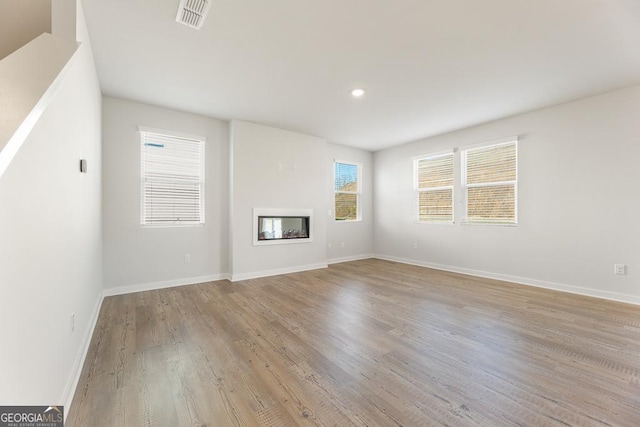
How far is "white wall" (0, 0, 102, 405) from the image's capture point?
0.93 metres

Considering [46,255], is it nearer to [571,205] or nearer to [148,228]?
[148,228]

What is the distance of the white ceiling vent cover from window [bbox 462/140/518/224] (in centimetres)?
468

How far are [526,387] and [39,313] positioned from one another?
275cm

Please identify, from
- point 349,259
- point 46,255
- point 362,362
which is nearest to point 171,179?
point 46,255

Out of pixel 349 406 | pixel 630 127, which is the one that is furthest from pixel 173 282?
pixel 630 127

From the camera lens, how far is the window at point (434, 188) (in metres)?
5.26

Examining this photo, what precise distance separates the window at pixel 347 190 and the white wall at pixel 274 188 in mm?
633

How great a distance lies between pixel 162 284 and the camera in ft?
13.1

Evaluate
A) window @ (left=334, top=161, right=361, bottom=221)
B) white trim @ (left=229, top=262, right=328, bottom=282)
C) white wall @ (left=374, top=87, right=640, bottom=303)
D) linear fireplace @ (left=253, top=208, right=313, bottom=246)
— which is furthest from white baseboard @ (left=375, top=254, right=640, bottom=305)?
linear fireplace @ (left=253, top=208, right=313, bottom=246)

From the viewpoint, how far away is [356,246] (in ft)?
21.6

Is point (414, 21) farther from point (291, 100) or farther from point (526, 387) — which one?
point (526, 387)

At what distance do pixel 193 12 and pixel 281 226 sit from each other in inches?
139

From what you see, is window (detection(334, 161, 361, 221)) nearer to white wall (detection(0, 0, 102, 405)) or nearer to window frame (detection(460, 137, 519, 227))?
window frame (detection(460, 137, 519, 227))

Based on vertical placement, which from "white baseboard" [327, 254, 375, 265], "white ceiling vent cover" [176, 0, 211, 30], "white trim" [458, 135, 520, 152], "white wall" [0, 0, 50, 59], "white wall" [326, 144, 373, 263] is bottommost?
"white baseboard" [327, 254, 375, 265]
